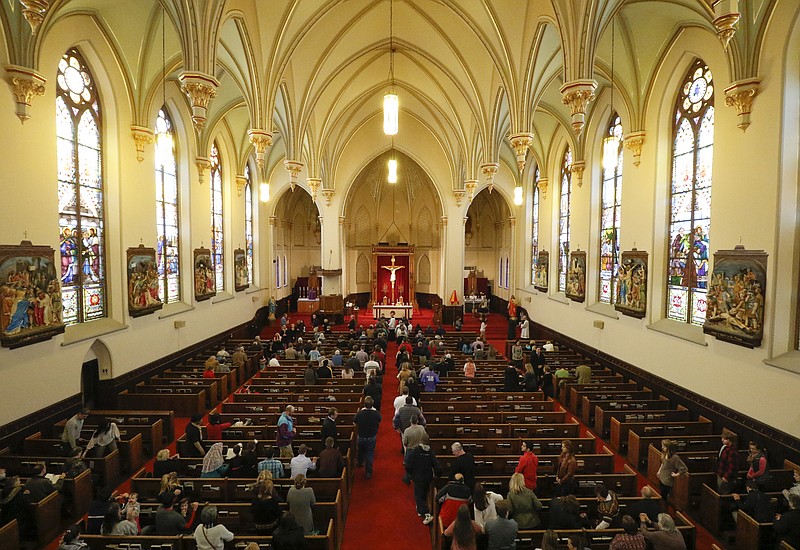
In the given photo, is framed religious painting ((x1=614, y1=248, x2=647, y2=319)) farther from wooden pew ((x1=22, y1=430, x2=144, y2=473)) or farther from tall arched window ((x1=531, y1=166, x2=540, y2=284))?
wooden pew ((x1=22, y1=430, x2=144, y2=473))

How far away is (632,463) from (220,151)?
21.7 m

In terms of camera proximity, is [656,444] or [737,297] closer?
[656,444]

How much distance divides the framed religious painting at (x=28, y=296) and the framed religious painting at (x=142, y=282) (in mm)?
3321

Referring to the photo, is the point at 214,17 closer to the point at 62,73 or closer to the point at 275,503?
the point at 62,73

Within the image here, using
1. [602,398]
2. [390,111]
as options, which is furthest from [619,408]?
[390,111]

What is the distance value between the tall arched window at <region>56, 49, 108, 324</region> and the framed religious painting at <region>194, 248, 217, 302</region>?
18.2ft

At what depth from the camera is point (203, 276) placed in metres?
20.4

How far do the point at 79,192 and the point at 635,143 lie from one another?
17.1 metres

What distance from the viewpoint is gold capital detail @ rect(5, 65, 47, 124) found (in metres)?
10.2

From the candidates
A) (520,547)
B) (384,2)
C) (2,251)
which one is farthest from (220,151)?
(520,547)

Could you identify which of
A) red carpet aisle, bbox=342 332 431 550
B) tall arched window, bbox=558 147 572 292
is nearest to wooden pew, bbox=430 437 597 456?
red carpet aisle, bbox=342 332 431 550

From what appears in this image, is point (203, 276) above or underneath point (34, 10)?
underneath

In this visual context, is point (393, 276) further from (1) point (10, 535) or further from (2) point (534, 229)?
(1) point (10, 535)

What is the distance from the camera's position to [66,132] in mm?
12711
